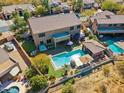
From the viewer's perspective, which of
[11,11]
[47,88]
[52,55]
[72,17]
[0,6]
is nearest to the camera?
[47,88]

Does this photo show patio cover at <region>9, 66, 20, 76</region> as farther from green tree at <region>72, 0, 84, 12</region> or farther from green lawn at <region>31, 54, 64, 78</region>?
green tree at <region>72, 0, 84, 12</region>

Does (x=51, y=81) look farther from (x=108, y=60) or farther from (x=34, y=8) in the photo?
(x=34, y=8)

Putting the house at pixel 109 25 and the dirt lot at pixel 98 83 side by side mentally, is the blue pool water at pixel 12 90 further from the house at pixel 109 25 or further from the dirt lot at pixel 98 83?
the house at pixel 109 25

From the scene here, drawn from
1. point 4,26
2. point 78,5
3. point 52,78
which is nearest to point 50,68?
point 52,78

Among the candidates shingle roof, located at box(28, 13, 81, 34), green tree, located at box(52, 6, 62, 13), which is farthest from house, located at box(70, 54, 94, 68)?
green tree, located at box(52, 6, 62, 13)

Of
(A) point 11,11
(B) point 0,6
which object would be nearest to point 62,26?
(A) point 11,11
